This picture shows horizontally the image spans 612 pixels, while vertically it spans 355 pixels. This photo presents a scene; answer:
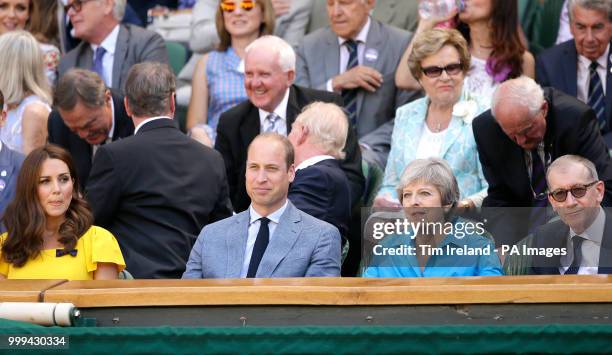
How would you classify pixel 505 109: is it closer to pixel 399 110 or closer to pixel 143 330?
pixel 399 110

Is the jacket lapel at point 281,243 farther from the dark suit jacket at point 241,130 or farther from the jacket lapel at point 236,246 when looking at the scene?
Answer: the dark suit jacket at point 241,130

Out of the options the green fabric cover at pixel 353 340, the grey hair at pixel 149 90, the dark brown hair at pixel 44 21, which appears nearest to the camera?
the green fabric cover at pixel 353 340

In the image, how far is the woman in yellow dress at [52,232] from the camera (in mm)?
5004

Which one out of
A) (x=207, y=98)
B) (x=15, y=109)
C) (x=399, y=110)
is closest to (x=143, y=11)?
(x=207, y=98)

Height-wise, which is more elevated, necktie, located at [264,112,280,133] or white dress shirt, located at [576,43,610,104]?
white dress shirt, located at [576,43,610,104]

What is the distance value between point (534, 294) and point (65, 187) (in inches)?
87.5

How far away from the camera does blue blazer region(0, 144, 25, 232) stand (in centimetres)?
597

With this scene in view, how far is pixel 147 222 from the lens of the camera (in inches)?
220

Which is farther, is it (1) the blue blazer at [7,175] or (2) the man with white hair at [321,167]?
(1) the blue blazer at [7,175]

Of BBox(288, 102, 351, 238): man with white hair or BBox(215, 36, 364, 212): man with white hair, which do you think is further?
BBox(215, 36, 364, 212): man with white hair

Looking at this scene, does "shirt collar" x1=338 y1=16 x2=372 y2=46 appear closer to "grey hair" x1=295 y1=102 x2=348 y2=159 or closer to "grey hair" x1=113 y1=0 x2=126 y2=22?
"grey hair" x1=113 y1=0 x2=126 y2=22

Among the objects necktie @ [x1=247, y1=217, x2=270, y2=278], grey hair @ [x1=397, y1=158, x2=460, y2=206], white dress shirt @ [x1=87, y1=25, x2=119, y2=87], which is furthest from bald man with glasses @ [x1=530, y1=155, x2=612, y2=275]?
white dress shirt @ [x1=87, y1=25, x2=119, y2=87]

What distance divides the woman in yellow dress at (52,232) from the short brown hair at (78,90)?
3.87ft

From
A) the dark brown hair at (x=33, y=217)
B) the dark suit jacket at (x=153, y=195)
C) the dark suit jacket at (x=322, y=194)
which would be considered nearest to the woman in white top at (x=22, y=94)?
the dark suit jacket at (x=153, y=195)
